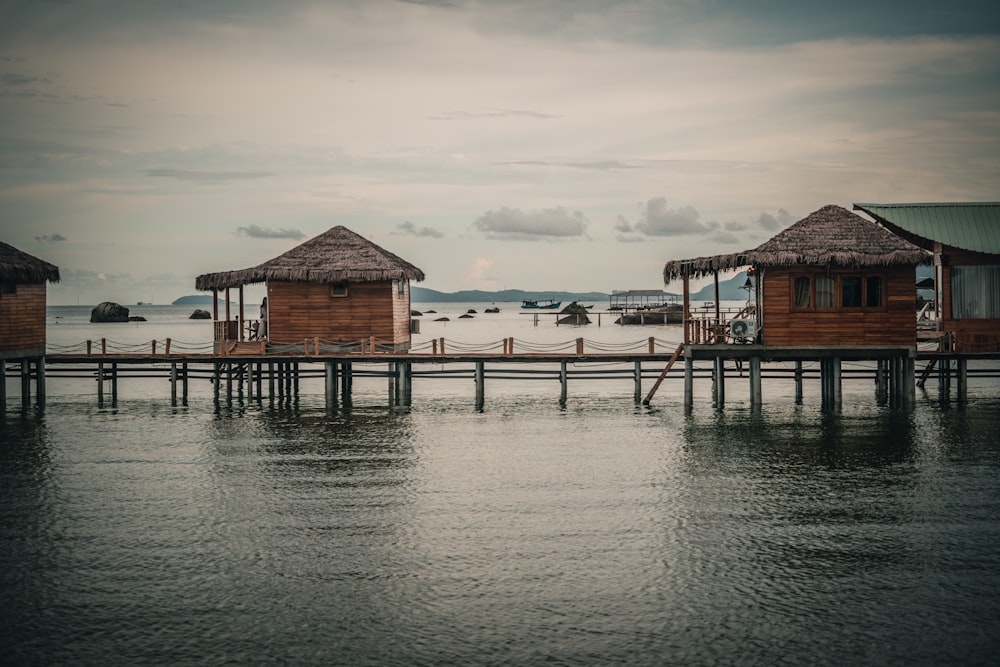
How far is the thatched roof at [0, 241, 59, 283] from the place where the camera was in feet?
101

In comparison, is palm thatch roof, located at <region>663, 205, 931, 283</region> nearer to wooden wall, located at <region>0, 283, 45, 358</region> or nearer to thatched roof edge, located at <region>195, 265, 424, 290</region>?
thatched roof edge, located at <region>195, 265, 424, 290</region>

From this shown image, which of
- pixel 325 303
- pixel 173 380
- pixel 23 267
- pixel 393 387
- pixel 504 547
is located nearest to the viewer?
pixel 504 547

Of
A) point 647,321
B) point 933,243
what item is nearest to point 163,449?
point 933,243

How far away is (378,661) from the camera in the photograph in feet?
35.0

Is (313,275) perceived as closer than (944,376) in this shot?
Yes

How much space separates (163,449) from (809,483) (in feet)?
54.1

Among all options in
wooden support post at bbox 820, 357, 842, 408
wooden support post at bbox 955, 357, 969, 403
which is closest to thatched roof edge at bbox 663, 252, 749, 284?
wooden support post at bbox 820, 357, 842, 408

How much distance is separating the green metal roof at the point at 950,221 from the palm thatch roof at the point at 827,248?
274 centimetres

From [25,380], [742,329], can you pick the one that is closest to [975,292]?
[742,329]

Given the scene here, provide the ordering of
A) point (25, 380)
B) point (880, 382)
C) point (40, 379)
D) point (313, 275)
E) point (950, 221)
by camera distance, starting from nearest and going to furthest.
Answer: point (950, 221)
point (313, 275)
point (40, 379)
point (25, 380)
point (880, 382)

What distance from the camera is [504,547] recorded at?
14836 millimetres

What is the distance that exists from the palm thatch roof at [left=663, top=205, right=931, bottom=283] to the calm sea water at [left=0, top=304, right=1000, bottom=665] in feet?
17.9

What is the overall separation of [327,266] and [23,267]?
33.4ft

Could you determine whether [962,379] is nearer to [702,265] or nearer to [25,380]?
[702,265]
